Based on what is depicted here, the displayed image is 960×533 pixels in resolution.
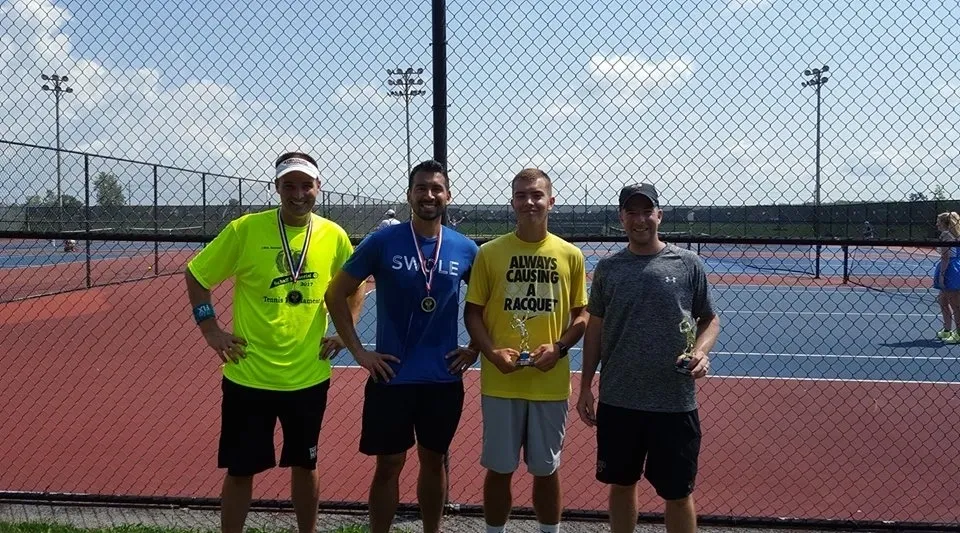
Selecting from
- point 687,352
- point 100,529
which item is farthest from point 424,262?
point 100,529

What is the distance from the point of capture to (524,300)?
3.69 meters

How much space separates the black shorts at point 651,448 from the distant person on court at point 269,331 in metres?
1.36

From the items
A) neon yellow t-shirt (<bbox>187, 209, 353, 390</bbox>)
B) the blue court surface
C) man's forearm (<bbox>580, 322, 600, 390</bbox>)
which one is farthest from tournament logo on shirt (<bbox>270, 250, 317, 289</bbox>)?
the blue court surface

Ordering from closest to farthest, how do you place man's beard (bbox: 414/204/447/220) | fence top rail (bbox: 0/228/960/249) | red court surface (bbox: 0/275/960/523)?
man's beard (bbox: 414/204/447/220)
fence top rail (bbox: 0/228/960/249)
red court surface (bbox: 0/275/960/523)

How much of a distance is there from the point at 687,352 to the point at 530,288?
0.77m

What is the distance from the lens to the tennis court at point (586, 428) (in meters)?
5.31

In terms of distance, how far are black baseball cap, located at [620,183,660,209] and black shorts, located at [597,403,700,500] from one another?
0.95 metres

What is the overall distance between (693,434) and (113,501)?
356 cm

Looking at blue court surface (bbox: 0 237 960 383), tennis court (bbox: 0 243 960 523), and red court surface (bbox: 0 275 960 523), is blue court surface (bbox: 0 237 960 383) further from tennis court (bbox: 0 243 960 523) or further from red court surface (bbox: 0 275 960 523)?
red court surface (bbox: 0 275 960 523)

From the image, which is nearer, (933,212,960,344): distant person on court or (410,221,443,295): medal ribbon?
(410,221,443,295): medal ribbon

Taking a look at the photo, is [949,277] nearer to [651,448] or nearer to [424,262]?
[651,448]

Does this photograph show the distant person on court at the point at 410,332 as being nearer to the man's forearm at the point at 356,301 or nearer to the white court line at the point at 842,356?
the man's forearm at the point at 356,301

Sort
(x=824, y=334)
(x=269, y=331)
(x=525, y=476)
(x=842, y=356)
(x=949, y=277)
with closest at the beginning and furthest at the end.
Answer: (x=269, y=331) < (x=525, y=476) < (x=842, y=356) < (x=949, y=277) < (x=824, y=334)

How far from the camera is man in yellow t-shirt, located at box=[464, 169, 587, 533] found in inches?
145
